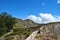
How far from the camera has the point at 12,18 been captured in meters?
80.9

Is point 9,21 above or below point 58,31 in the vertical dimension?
above

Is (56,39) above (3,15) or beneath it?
beneath

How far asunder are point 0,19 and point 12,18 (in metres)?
7.91

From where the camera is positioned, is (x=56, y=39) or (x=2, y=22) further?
(x=2, y=22)

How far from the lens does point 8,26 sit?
256 ft

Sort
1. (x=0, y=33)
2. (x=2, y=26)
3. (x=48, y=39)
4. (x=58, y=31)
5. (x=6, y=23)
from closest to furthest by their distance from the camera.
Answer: (x=48, y=39) → (x=58, y=31) → (x=0, y=33) → (x=2, y=26) → (x=6, y=23)

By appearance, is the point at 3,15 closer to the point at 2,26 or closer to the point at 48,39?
the point at 2,26

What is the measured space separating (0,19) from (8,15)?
6.68 m

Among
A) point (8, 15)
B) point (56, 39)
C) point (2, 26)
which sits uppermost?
point (8, 15)

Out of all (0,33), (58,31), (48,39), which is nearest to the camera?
(48,39)

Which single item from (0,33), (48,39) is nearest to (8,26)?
(0,33)

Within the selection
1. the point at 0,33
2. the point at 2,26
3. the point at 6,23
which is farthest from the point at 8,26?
the point at 0,33

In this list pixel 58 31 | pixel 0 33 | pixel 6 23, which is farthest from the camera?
pixel 6 23

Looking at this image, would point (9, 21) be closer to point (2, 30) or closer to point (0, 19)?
point (0, 19)
